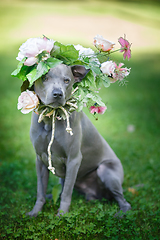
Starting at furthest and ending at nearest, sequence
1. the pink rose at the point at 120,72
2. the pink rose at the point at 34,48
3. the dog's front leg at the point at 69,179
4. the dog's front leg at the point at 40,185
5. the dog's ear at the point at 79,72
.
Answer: the dog's front leg at the point at 40,185, the dog's front leg at the point at 69,179, the pink rose at the point at 120,72, the dog's ear at the point at 79,72, the pink rose at the point at 34,48

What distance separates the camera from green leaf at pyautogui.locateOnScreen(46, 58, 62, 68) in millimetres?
2377

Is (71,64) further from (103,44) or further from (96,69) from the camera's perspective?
(103,44)

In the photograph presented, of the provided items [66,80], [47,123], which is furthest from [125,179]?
[66,80]

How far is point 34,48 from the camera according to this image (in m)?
2.36

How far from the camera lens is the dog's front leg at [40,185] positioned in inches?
122

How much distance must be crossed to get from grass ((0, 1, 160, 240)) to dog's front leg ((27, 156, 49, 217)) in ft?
0.30

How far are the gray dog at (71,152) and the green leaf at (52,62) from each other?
2.8 inches

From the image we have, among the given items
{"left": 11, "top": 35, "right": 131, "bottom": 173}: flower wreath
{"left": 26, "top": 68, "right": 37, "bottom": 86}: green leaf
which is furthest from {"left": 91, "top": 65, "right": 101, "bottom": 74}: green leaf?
{"left": 26, "top": 68, "right": 37, "bottom": 86}: green leaf

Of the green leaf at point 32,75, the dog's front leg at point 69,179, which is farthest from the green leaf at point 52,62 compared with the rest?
the dog's front leg at point 69,179

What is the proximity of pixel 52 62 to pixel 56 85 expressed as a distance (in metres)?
0.20

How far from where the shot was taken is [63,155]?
9.50ft

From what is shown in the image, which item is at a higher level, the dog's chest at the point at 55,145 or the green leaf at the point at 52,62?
the green leaf at the point at 52,62

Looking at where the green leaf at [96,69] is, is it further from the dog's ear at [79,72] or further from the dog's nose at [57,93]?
the dog's nose at [57,93]

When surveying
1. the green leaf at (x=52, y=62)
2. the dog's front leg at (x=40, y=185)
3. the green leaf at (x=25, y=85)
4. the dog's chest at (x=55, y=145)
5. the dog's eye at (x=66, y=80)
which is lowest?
the dog's front leg at (x=40, y=185)
